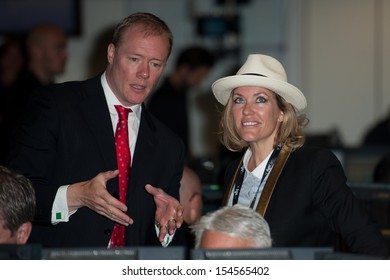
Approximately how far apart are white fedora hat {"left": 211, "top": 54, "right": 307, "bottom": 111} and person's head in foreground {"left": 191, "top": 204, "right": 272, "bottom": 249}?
658 mm

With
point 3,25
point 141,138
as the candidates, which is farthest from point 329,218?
point 3,25

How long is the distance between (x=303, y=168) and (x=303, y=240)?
24cm

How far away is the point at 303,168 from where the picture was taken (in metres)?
3.02

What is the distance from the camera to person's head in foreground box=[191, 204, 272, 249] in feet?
8.45

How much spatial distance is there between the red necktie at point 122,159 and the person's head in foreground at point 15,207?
0.54m

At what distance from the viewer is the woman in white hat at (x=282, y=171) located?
115 inches

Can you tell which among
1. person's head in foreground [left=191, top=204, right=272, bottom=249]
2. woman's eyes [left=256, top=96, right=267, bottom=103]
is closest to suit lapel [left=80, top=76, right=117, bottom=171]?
woman's eyes [left=256, top=96, right=267, bottom=103]

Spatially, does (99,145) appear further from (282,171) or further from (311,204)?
(311,204)

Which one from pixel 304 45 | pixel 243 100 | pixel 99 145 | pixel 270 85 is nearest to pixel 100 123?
pixel 99 145

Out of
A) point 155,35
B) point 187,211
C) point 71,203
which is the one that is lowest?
point 187,211

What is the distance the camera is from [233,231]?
8.45 ft

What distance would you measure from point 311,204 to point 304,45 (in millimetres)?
6863

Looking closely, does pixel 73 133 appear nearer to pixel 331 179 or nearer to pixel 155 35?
pixel 155 35

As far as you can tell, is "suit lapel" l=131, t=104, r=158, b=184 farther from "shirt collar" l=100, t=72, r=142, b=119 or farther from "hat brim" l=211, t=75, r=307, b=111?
"hat brim" l=211, t=75, r=307, b=111
